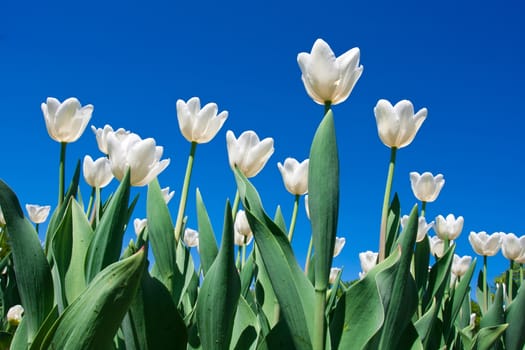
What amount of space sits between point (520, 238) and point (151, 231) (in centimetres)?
298

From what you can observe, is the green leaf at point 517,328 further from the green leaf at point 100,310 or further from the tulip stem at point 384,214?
the green leaf at point 100,310

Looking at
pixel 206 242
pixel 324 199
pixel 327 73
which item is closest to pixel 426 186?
pixel 327 73

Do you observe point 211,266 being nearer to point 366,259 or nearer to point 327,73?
point 327,73

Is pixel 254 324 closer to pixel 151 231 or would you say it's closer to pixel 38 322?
pixel 151 231

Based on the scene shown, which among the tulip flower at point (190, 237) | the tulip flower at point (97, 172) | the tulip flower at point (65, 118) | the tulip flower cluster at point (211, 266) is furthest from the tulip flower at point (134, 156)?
the tulip flower at point (190, 237)

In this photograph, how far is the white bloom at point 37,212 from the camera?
4598mm

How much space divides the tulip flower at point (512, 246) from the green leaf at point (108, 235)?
10.3 feet

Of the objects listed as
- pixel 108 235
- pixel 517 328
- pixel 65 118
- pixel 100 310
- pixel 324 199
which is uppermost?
pixel 65 118

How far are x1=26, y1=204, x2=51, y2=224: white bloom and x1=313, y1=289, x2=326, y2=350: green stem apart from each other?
394cm

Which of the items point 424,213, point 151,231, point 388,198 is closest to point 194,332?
point 151,231

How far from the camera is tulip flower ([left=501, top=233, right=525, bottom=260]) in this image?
360 centimetres

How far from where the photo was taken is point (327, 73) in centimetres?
163

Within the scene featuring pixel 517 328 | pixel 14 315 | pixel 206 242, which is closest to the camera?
pixel 206 242

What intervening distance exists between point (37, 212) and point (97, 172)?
9.41 ft
